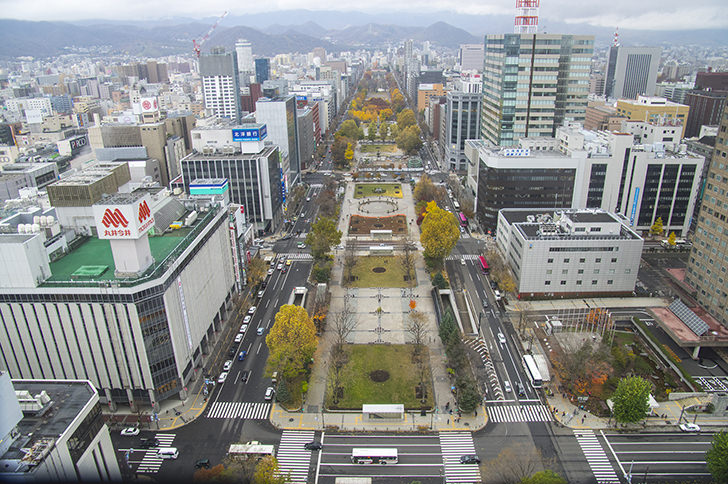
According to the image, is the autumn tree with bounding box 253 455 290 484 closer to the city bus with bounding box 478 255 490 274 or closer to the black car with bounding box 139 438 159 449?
the black car with bounding box 139 438 159 449

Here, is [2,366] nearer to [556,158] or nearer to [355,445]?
[355,445]

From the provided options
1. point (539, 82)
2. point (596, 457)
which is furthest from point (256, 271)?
point (539, 82)

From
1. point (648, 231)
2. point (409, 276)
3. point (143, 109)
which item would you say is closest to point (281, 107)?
point (143, 109)

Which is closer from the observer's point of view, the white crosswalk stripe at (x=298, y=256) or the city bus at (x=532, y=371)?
the city bus at (x=532, y=371)

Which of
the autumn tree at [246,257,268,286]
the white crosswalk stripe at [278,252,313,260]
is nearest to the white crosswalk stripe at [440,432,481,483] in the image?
the autumn tree at [246,257,268,286]

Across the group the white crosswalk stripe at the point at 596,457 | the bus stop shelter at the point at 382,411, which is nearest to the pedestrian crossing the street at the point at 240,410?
the bus stop shelter at the point at 382,411

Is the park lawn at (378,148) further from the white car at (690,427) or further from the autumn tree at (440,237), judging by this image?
the white car at (690,427)
